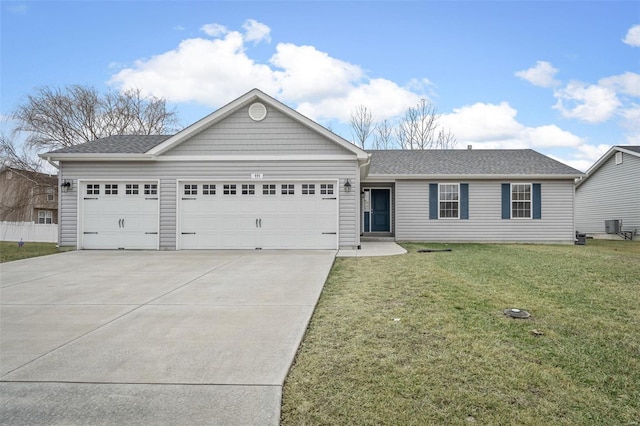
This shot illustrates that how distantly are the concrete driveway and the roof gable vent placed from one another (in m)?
6.05

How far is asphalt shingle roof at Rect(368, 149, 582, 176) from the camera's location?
15.3 m

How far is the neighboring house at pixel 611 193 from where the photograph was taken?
17812 millimetres

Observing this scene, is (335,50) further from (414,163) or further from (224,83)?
(224,83)

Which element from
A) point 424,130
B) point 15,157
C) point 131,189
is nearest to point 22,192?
point 15,157

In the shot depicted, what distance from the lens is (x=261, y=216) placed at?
12305mm

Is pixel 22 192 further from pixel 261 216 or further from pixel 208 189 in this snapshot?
pixel 261 216

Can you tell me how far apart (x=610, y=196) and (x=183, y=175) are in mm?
20343

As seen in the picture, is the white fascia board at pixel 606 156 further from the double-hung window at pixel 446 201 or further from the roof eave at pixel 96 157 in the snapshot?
the roof eave at pixel 96 157

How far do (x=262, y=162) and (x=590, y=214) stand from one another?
1888 cm

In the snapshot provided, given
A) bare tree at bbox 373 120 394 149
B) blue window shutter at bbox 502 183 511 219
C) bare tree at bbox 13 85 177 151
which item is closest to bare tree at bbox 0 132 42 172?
bare tree at bbox 13 85 177 151

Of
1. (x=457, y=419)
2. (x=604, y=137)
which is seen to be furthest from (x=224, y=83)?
(x=457, y=419)

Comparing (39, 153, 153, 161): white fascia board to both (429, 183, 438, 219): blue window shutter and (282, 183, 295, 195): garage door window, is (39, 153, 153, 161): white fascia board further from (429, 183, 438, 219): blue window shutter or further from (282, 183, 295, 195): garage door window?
(429, 183, 438, 219): blue window shutter

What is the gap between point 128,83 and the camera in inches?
1134

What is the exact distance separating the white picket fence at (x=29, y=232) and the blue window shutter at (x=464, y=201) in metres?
20.8
